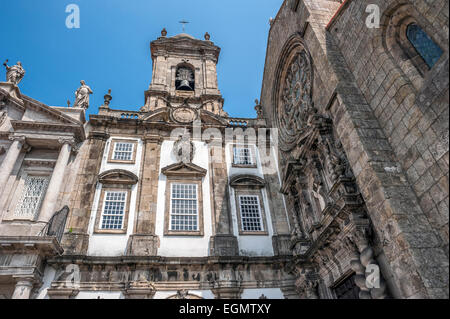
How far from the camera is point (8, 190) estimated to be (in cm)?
1221

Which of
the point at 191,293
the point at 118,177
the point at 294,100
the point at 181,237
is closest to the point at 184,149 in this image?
the point at 118,177

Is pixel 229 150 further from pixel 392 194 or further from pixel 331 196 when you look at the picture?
pixel 392 194

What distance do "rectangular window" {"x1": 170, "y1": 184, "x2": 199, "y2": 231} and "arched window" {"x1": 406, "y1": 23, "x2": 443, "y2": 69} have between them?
10.4 meters

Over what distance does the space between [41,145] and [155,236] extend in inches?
301

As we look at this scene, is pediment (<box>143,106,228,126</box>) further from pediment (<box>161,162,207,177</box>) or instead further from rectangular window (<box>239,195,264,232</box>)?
rectangular window (<box>239,195,264,232</box>)

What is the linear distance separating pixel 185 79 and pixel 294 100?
9.35 meters

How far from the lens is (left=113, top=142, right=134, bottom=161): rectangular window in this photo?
14.7 m

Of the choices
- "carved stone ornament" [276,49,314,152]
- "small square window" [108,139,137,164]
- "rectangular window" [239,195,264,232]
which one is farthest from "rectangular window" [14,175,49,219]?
"carved stone ornament" [276,49,314,152]

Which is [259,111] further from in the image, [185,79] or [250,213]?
[250,213]

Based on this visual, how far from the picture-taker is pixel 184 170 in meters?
14.5

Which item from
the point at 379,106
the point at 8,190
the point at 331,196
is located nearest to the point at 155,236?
the point at 8,190

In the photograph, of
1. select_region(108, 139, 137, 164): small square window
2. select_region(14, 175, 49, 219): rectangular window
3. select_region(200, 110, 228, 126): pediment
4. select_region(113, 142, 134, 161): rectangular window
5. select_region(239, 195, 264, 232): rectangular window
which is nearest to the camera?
select_region(14, 175, 49, 219): rectangular window

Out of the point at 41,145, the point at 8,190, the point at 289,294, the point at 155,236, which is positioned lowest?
the point at 289,294

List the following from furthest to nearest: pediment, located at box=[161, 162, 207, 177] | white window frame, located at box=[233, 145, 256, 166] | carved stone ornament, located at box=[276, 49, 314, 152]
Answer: white window frame, located at box=[233, 145, 256, 166] < pediment, located at box=[161, 162, 207, 177] < carved stone ornament, located at box=[276, 49, 314, 152]
